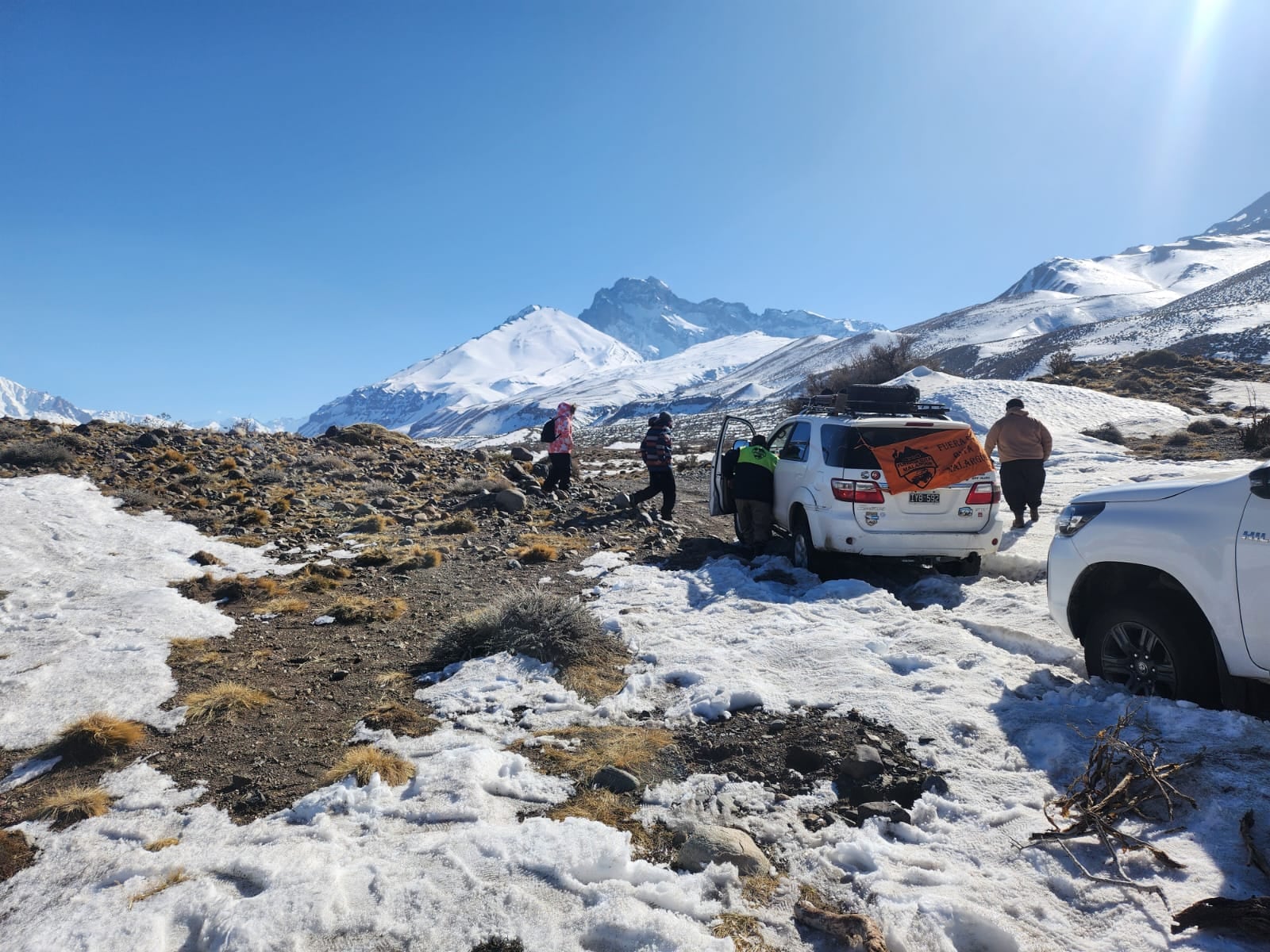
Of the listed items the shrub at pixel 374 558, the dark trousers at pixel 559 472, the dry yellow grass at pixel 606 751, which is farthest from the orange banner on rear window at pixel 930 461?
the dark trousers at pixel 559 472

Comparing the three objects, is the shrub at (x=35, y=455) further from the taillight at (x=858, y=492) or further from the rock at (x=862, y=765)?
the rock at (x=862, y=765)

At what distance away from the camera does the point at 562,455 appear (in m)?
14.1

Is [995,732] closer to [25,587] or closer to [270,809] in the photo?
[270,809]

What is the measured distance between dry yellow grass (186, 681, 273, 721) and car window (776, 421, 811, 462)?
6.09 m

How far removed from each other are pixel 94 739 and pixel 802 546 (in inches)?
263

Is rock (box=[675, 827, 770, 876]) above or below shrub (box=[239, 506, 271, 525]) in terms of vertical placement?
below

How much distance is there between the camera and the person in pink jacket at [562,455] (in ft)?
45.0

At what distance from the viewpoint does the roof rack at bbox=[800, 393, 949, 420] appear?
8086 millimetres

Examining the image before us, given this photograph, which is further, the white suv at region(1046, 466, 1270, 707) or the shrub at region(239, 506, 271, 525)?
the shrub at region(239, 506, 271, 525)

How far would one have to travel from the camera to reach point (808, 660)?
5.27 m

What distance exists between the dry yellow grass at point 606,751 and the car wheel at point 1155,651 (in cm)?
276

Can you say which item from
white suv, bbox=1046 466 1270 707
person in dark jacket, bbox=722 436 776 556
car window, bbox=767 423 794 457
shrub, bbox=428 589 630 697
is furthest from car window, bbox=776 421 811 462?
white suv, bbox=1046 466 1270 707

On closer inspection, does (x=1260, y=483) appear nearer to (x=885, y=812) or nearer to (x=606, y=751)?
(x=885, y=812)

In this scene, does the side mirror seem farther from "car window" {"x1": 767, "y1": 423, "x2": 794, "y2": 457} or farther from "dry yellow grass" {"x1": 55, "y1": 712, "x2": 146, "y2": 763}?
"dry yellow grass" {"x1": 55, "y1": 712, "x2": 146, "y2": 763}
